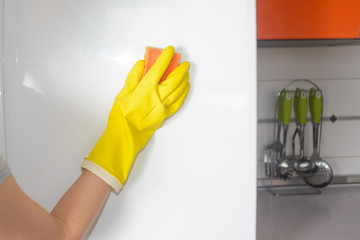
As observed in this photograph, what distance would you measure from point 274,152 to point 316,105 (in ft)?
0.88

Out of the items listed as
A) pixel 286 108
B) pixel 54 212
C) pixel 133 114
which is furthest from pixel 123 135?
pixel 286 108

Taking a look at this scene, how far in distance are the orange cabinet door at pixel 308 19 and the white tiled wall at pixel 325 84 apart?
37 centimetres

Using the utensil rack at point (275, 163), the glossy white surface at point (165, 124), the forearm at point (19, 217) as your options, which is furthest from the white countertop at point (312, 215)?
the forearm at point (19, 217)

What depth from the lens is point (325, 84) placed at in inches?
58.9

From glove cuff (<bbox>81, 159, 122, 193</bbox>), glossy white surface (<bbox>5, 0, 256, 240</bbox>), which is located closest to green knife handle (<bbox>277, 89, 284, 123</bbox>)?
glossy white surface (<bbox>5, 0, 256, 240</bbox>)

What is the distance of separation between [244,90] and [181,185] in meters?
0.22

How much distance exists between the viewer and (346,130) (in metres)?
1.53

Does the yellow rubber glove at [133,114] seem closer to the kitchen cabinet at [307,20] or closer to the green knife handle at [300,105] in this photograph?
the kitchen cabinet at [307,20]

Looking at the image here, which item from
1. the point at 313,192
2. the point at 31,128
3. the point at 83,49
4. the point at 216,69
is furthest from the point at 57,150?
the point at 313,192

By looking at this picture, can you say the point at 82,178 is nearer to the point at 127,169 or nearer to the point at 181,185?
the point at 127,169

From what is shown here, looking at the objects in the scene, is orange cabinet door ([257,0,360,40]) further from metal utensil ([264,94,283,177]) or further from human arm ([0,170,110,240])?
human arm ([0,170,110,240])

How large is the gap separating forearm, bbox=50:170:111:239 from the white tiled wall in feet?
3.38

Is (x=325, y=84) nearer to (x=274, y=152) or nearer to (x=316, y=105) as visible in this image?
(x=316, y=105)

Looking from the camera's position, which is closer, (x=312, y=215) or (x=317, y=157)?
(x=312, y=215)
